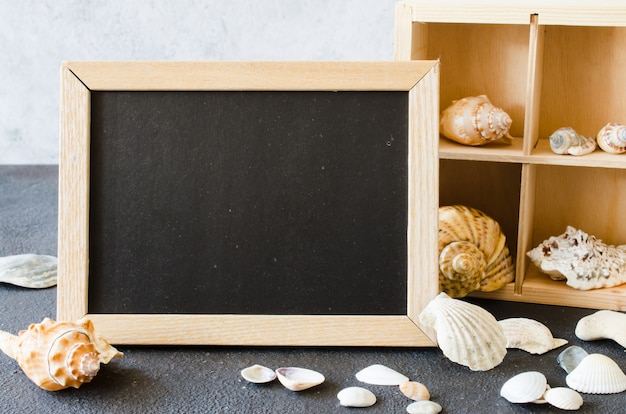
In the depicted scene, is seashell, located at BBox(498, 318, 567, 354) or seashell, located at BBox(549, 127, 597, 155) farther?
seashell, located at BBox(549, 127, 597, 155)

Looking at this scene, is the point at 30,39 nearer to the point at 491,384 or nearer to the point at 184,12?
the point at 184,12

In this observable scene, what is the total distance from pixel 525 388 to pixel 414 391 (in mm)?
119

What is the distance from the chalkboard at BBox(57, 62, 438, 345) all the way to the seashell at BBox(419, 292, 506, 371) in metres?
0.04

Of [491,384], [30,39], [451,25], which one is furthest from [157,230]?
[30,39]

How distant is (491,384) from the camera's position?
3.07ft

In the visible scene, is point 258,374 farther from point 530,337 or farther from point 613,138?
point 613,138

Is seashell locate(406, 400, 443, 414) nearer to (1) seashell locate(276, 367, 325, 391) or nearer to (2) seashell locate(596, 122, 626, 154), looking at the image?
(1) seashell locate(276, 367, 325, 391)

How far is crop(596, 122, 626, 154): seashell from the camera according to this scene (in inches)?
45.8

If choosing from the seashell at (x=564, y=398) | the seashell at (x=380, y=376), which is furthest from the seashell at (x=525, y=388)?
the seashell at (x=380, y=376)

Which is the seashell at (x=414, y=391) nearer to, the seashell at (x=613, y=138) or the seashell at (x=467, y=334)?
the seashell at (x=467, y=334)

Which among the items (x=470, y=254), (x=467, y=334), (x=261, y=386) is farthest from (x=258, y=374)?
(x=470, y=254)

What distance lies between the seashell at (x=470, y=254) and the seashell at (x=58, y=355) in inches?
18.4

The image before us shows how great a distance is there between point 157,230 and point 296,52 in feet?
3.53

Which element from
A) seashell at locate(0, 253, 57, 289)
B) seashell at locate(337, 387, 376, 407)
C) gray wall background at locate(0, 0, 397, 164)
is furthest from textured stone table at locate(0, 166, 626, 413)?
gray wall background at locate(0, 0, 397, 164)
